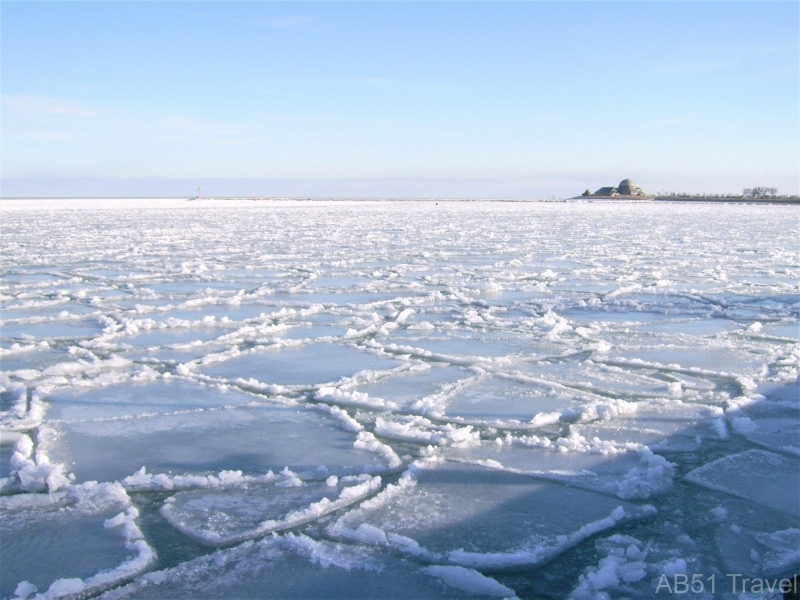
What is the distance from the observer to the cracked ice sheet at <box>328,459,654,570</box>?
2.01 m

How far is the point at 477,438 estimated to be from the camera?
2.87 metres

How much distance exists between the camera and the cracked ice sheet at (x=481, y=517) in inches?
79.0

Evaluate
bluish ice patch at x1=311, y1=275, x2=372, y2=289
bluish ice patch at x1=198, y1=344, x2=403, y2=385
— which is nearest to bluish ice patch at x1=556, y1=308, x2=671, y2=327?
bluish ice patch at x1=198, y1=344, x2=403, y2=385

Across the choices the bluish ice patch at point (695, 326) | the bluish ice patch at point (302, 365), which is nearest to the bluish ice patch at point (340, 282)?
the bluish ice patch at point (302, 365)

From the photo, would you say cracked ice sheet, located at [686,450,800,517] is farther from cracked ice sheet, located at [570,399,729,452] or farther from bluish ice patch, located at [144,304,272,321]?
bluish ice patch, located at [144,304,272,321]

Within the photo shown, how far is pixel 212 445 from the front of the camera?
279cm

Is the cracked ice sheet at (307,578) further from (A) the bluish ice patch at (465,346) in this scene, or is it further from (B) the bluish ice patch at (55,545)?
(A) the bluish ice patch at (465,346)

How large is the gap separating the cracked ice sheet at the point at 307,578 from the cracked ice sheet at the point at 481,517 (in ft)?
0.26

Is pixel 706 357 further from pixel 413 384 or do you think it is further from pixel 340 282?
pixel 340 282

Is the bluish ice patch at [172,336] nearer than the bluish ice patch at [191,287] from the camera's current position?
Yes

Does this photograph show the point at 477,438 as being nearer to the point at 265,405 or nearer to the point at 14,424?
the point at 265,405

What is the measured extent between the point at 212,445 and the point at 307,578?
106 centimetres

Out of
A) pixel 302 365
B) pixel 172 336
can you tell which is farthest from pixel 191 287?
pixel 302 365

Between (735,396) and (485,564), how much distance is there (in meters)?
2.05
